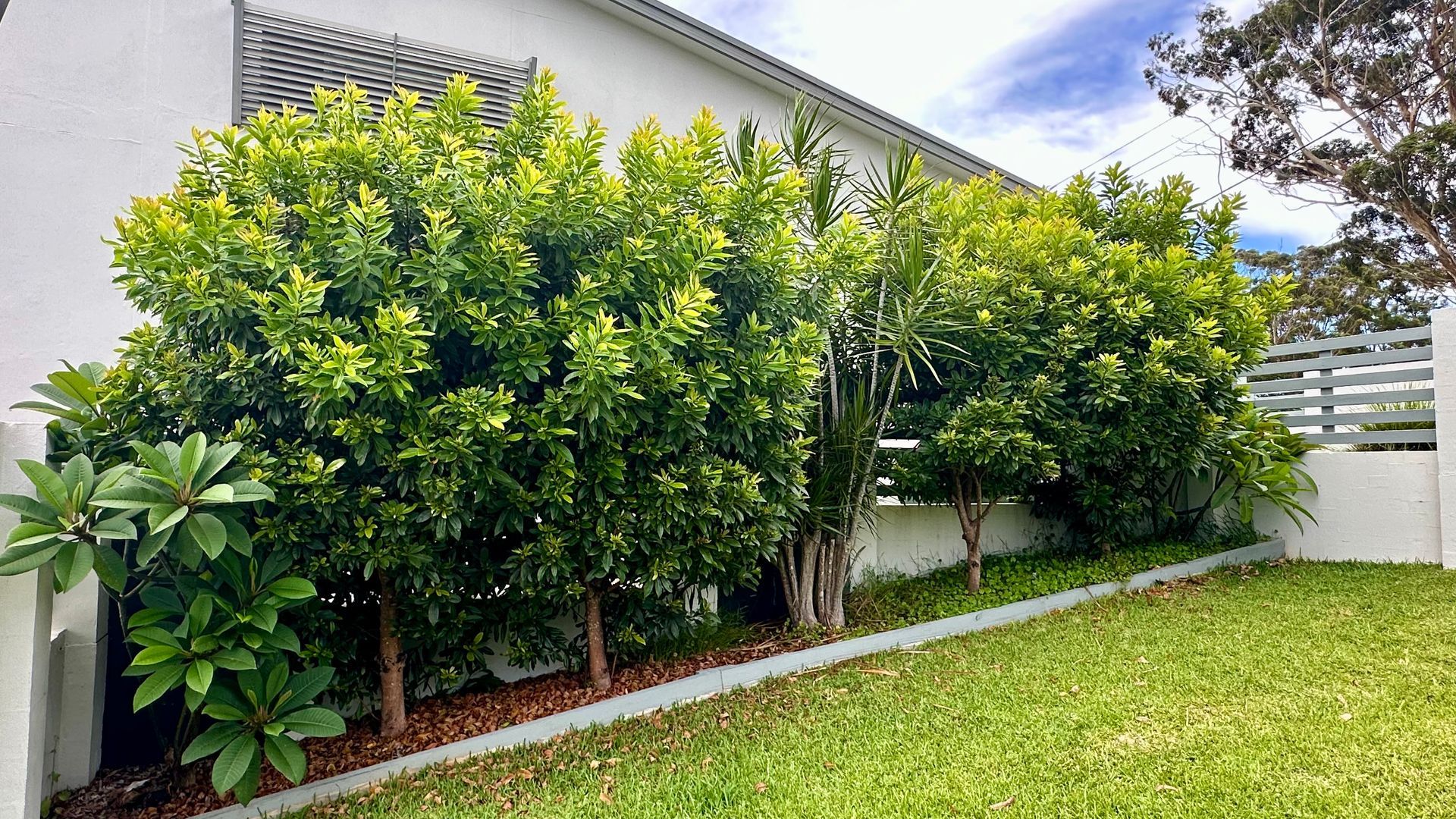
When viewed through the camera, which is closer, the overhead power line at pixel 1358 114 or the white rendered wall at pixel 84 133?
the white rendered wall at pixel 84 133

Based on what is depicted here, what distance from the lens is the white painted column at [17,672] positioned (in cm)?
230

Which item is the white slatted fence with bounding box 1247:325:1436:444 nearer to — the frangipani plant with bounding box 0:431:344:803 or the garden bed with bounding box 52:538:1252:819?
the garden bed with bounding box 52:538:1252:819

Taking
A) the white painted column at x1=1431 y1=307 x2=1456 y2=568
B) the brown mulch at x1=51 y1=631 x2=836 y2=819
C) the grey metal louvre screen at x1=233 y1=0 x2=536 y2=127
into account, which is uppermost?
the grey metal louvre screen at x1=233 y1=0 x2=536 y2=127

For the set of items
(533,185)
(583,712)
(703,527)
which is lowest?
(583,712)

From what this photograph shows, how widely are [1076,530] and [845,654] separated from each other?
2.96 meters

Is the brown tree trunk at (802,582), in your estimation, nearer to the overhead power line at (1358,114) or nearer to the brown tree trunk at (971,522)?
the brown tree trunk at (971,522)

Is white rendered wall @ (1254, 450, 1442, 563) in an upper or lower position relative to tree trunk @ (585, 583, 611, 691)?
upper

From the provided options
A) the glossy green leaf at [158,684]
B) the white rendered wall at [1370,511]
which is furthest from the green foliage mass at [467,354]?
the white rendered wall at [1370,511]

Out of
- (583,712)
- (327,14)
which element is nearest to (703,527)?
(583,712)

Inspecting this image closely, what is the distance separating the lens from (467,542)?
3.39m

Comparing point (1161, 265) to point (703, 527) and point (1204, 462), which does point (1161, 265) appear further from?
point (703, 527)

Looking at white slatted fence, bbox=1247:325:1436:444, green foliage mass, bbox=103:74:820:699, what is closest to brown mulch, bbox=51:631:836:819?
green foliage mass, bbox=103:74:820:699

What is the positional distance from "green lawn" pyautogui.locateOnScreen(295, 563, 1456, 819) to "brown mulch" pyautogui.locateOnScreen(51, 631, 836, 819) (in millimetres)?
284

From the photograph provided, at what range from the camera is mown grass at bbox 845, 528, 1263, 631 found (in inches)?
192
